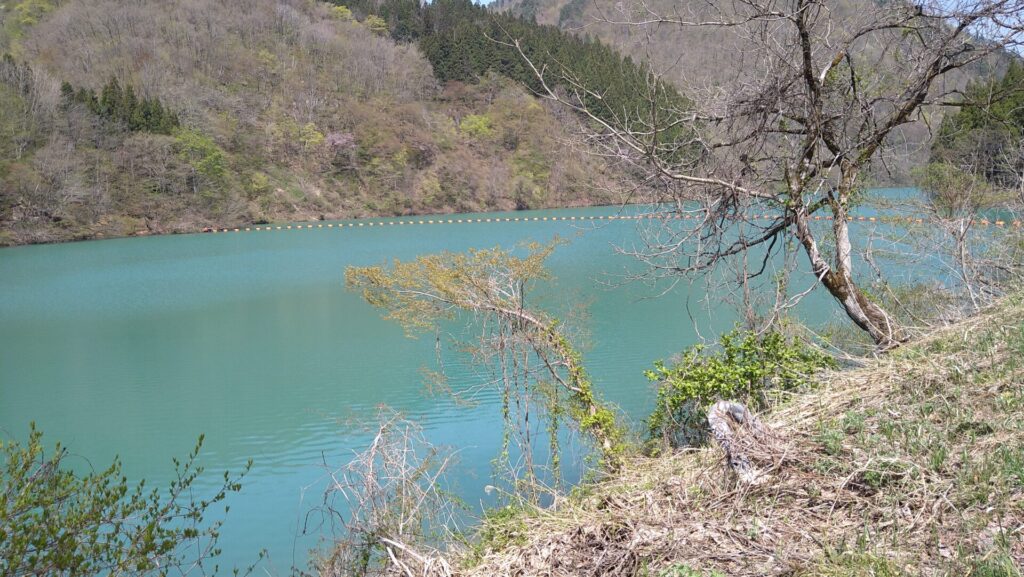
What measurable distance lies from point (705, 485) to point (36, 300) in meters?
23.8

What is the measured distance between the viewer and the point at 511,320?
7.56m

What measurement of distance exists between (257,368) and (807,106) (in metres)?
11.4

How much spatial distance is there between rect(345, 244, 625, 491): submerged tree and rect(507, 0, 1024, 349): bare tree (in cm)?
148

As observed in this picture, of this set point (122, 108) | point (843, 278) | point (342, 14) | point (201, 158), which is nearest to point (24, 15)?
point (342, 14)

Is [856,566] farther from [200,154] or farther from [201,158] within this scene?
[200,154]

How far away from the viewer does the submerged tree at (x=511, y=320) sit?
726 cm

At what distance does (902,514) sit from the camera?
297 cm

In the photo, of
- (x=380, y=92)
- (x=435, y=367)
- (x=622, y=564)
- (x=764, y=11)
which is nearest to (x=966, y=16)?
(x=764, y=11)

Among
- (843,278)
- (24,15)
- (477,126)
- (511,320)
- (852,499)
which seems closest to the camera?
(852,499)

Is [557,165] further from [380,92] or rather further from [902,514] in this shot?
[902,514]

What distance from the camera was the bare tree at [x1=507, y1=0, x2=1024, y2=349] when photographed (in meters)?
5.55

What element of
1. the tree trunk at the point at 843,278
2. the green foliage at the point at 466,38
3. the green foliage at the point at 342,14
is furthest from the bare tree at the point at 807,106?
the green foliage at the point at 342,14

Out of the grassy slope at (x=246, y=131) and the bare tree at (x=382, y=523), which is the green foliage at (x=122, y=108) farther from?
the bare tree at (x=382, y=523)

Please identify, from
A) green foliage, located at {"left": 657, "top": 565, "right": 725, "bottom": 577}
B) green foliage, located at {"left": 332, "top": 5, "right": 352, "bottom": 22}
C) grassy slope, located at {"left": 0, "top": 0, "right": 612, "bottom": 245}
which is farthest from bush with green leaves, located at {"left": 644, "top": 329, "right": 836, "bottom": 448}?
green foliage, located at {"left": 332, "top": 5, "right": 352, "bottom": 22}
